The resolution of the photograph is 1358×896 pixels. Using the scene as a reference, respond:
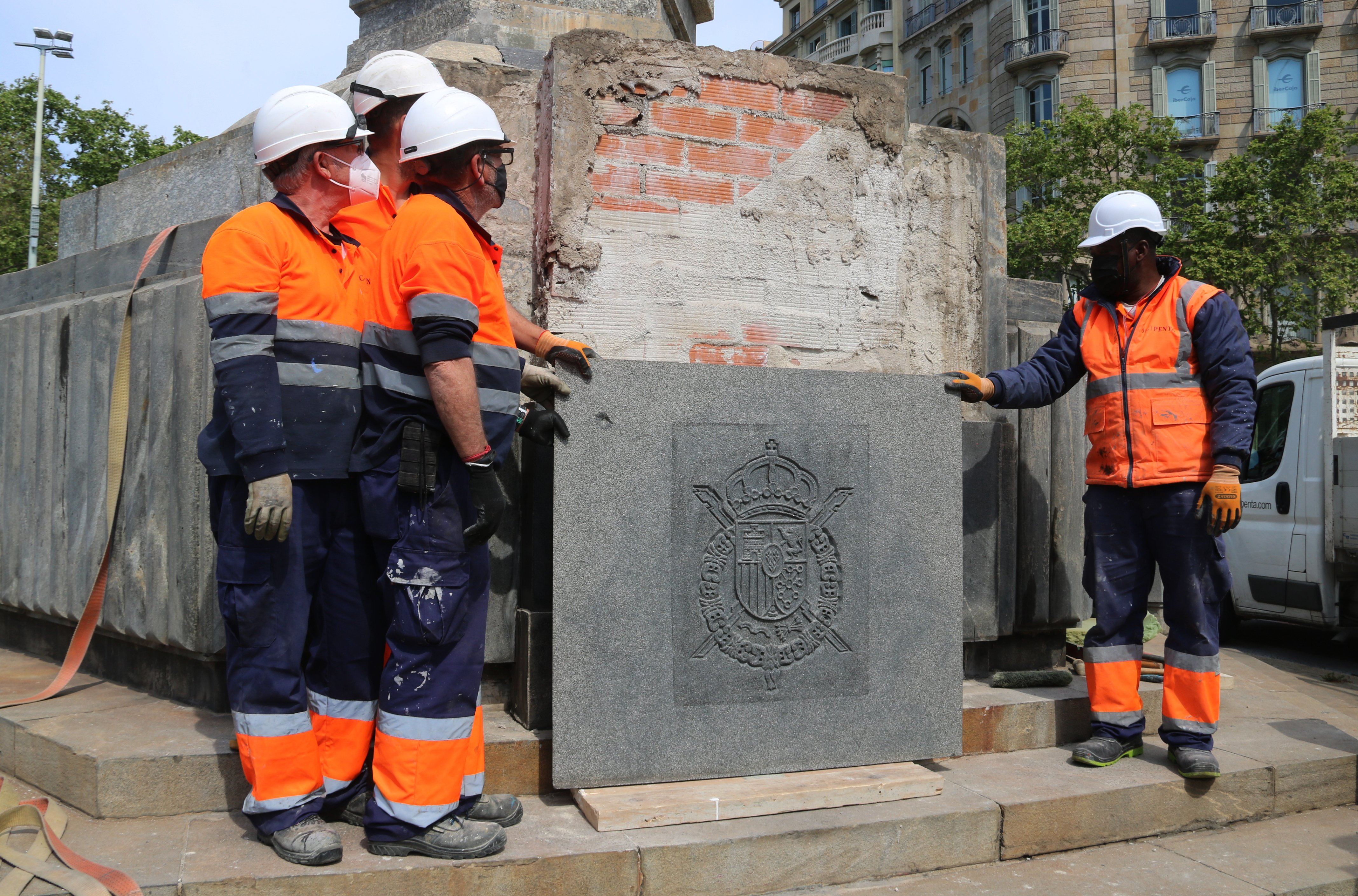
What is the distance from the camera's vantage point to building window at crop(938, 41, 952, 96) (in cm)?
3638

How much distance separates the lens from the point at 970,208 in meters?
4.46

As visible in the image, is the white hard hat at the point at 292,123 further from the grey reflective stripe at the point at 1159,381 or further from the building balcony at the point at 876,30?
the building balcony at the point at 876,30

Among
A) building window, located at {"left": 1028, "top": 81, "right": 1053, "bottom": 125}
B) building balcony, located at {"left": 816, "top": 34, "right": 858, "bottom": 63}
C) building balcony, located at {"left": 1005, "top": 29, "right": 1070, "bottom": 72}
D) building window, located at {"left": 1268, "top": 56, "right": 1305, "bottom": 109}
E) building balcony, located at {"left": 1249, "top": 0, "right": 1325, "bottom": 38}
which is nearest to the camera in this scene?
building balcony, located at {"left": 1249, "top": 0, "right": 1325, "bottom": 38}

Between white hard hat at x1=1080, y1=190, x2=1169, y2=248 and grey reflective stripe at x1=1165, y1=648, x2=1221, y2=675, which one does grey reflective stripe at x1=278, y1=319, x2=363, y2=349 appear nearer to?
white hard hat at x1=1080, y1=190, x2=1169, y2=248

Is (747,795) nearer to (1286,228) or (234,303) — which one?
(234,303)

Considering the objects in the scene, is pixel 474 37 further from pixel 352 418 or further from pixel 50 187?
pixel 50 187

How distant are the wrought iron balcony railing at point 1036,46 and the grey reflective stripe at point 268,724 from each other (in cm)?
3319

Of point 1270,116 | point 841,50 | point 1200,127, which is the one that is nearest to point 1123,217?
point 1200,127

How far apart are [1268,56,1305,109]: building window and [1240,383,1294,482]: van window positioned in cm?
2743

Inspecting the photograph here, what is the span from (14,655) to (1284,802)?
16.9 feet

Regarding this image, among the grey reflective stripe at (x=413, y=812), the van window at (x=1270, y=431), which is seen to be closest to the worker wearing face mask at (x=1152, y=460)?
the grey reflective stripe at (x=413, y=812)

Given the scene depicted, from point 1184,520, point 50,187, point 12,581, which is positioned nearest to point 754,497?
point 1184,520

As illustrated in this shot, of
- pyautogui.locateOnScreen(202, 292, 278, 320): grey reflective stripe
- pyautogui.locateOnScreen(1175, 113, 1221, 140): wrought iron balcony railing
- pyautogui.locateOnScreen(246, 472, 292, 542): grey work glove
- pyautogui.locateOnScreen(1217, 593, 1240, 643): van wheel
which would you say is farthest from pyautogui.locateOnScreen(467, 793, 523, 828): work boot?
pyautogui.locateOnScreen(1175, 113, 1221, 140): wrought iron balcony railing

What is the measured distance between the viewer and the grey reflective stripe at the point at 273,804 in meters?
2.57
